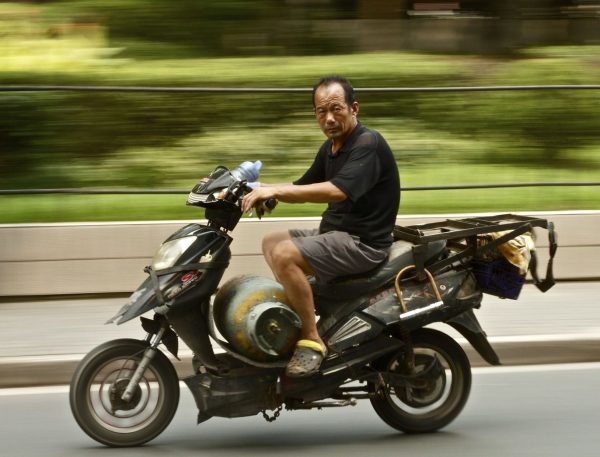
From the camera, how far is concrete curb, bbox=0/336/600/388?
692cm

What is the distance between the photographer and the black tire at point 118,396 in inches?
212

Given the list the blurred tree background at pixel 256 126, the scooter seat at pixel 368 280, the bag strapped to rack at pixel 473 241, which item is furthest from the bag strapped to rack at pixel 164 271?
the blurred tree background at pixel 256 126

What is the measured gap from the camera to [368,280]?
18.2 feet

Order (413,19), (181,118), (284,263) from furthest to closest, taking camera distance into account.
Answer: (413,19) → (181,118) → (284,263)

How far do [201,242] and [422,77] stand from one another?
5920mm

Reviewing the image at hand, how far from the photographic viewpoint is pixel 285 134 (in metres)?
9.62

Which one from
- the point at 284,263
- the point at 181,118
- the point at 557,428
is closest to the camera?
the point at 284,263

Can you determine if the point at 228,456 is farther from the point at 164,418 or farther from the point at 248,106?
the point at 248,106

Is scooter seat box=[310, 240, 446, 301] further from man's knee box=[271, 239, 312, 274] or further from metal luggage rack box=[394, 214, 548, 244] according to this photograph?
man's knee box=[271, 239, 312, 274]

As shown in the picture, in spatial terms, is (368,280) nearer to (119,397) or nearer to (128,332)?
(119,397)

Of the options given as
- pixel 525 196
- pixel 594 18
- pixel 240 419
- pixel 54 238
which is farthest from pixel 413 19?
pixel 240 419

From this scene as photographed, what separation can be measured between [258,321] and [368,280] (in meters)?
0.58

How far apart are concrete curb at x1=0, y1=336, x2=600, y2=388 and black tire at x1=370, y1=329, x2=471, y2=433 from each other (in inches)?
60.6

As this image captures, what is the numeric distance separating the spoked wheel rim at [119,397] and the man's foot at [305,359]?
64 centimetres
